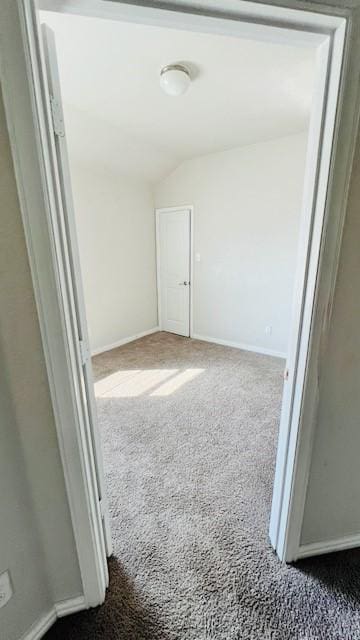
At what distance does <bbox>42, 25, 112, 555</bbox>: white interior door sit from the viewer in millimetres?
876

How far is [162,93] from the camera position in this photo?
2.29 meters

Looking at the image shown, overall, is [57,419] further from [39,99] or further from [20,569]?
[39,99]

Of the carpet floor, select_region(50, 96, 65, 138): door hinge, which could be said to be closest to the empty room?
the carpet floor

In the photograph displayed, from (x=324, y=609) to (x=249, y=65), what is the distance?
3.05 metres

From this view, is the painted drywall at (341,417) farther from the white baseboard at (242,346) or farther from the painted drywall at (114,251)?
the painted drywall at (114,251)

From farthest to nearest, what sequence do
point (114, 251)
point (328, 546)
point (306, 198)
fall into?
point (114, 251) < point (328, 546) < point (306, 198)

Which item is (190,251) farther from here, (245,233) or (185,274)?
(245,233)

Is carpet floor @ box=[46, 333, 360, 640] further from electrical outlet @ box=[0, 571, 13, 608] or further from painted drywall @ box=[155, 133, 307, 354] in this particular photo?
painted drywall @ box=[155, 133, 307, 354]

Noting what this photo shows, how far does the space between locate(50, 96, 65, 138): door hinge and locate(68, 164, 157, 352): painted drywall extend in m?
2.73

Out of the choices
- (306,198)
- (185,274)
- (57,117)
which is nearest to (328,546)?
(306,198)

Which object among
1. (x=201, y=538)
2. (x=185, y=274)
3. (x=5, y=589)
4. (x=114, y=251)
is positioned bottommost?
(x=201, y=538)

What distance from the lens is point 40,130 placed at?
2.59 ft

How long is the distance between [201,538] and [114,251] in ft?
11.3

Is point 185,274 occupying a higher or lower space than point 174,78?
lower
